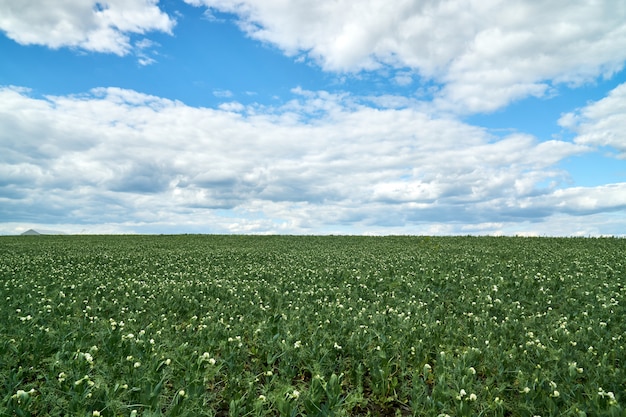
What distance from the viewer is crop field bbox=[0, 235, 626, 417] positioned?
6.10m

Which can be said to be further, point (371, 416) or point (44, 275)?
point (44, 275)

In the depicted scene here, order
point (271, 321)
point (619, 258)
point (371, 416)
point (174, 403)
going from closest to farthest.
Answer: point (174, 403)
point (371, 416)
point (271, 321)
point (619, 258)

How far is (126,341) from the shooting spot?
8289mm

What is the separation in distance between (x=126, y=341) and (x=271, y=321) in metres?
3.46

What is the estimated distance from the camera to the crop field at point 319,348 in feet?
20.0

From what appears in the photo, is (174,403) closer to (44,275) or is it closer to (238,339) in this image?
(238,339)

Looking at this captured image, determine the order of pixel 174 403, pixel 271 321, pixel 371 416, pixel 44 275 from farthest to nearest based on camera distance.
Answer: pixel 44 275 < pixel 271 321 < pixel 371 416 < pixel 174 403

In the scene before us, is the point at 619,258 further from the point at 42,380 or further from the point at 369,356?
the point at 42,380

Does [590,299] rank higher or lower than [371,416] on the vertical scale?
higher

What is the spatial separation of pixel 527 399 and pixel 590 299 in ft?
27.4

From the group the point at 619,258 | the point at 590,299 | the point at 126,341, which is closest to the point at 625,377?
the point at 590,299

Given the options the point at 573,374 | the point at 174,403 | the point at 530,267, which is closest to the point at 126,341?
the point at 174,403

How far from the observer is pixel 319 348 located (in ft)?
26.3

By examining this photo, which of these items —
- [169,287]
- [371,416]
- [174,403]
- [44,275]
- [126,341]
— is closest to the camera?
[174,403]
